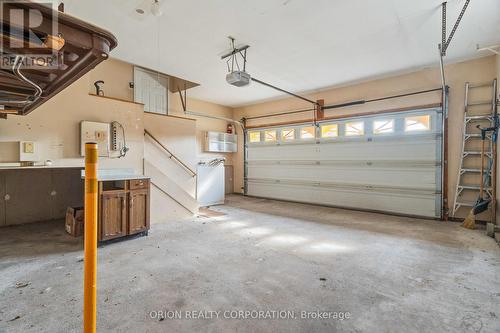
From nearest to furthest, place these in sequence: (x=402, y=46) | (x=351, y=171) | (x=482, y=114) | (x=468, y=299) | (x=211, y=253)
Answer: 1. (x=468, y=299)
2. (x=211, y=253)
3. (x=402, y=46)
4. (x=482, y=114)
5. (x=351, y=171)

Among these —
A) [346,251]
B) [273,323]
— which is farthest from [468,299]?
[273,323]

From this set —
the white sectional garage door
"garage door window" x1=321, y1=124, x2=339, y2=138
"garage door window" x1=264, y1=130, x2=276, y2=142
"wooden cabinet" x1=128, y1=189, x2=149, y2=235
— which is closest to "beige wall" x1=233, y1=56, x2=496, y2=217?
the white sectional garage door

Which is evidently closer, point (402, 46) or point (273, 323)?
point (273, 323)

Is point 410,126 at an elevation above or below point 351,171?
above

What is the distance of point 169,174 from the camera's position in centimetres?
491

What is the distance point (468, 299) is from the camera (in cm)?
207

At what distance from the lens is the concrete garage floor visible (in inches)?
69.8

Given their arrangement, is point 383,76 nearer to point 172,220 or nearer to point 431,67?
point 431,67

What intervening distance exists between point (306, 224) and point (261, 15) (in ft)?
11.7

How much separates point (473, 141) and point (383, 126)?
1608mm

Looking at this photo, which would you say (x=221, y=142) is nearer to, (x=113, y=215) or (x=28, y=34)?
(x=113, y=215)

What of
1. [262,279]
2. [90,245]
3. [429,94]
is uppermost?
[429,94]

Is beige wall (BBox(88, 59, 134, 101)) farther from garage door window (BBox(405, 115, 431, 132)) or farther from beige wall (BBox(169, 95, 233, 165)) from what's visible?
garage door window (BBox(405, 115, 431, 132))

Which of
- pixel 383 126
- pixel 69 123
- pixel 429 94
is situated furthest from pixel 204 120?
pixel 429 94
